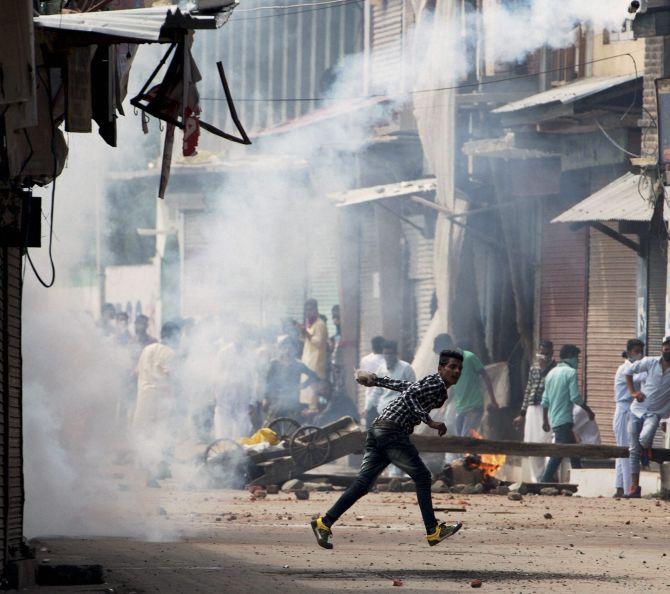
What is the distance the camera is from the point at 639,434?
18016mm

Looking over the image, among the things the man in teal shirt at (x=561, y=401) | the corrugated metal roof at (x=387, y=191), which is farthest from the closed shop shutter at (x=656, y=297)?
the corrugated metal roof at (x=387, y=191)

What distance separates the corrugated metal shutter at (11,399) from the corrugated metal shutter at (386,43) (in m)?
18.8

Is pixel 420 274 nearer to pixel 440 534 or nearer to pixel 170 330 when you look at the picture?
pixel 170 330

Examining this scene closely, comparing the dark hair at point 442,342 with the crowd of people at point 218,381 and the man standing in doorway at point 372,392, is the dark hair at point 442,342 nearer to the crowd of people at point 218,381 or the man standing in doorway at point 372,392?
the man standing in doorway at point 372,392

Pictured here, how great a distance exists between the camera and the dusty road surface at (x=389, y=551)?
9.91 metres

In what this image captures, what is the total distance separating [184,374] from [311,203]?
6587mm

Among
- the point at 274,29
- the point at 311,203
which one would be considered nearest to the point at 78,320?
the point at 311,203

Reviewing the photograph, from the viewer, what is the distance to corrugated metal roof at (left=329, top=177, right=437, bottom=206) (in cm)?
2562

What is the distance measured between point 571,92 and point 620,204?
7.60 ft

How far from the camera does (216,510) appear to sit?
16.1m

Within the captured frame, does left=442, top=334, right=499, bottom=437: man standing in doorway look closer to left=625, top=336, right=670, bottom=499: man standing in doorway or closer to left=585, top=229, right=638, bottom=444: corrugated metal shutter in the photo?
left=585, top=229, right=638, bottom=444: corrugated metal shutter

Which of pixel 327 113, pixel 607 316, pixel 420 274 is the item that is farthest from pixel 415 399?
pixel 327 113

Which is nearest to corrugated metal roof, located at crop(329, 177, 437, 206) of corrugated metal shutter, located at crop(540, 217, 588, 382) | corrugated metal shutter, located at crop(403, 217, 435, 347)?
corrugated metal shutter, located at crop(403, 217, 435, 347)

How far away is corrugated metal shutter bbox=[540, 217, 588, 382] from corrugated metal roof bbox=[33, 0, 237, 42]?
14.8 m
